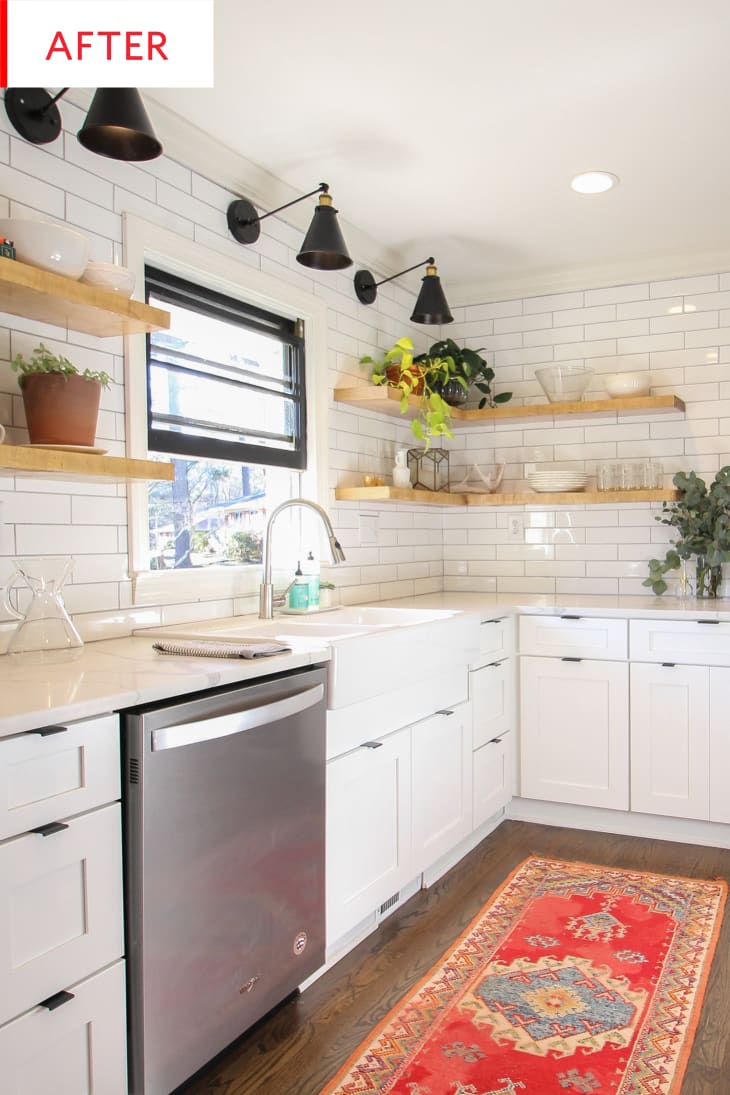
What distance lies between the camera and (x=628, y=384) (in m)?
3.79

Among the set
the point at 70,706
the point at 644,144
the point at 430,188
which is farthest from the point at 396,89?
the point at 70,706

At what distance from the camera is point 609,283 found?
13.2 ft

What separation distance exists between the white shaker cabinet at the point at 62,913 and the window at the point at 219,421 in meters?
1.22

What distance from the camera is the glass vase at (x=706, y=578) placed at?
3.68m


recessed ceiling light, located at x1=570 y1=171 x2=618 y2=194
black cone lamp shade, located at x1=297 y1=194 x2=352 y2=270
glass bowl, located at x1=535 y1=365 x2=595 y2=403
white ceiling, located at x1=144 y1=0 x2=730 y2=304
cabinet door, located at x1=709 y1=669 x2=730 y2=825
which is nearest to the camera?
white ceiling, located at x1=144 y1=0 x2=730 y2=304

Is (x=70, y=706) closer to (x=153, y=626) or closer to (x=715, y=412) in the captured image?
(x=153, y=626)

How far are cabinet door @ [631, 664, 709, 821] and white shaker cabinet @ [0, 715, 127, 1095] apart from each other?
7.56 ft

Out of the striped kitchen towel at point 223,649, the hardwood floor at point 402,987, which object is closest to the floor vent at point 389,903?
the hardwood floor at point 402,987

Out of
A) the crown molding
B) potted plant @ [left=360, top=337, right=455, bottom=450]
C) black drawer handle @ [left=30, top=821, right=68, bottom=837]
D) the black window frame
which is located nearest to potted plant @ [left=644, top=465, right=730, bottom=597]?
the crown molding

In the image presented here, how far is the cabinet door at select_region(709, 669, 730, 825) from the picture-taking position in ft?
10.5

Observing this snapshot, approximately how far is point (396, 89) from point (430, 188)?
27.5 inches

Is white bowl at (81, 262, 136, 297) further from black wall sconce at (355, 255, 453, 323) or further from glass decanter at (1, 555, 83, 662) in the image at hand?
black wall sconce at (355, 255, 453, 323)

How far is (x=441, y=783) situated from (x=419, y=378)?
1.72 meters

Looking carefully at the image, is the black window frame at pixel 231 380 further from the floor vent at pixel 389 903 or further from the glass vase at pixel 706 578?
the glass vase at pixel 706 578
